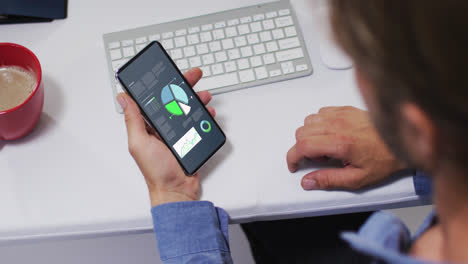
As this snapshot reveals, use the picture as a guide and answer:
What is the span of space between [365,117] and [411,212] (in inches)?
21.9

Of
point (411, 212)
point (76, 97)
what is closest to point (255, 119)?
point (76, 97)

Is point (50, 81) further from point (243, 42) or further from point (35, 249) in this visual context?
point (35, 249)

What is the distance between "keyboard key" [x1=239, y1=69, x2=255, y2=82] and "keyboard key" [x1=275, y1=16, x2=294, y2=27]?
98 millimetres

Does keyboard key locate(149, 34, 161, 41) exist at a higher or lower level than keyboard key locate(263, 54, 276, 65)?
higher

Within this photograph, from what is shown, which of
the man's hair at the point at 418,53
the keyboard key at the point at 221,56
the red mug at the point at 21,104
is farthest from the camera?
the keyboard key at the point at 221,56

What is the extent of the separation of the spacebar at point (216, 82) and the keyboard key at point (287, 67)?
→ 0.25ft

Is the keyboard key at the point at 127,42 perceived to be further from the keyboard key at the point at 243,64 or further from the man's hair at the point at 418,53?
the man's hair at the point at 418,53

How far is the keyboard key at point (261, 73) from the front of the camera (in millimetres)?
726

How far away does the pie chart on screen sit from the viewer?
672 mm

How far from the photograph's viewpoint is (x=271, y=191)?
0.67 metres

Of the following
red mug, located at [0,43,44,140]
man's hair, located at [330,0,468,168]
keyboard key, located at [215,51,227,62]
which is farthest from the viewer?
keyboard key, located at [215,51,227,62]

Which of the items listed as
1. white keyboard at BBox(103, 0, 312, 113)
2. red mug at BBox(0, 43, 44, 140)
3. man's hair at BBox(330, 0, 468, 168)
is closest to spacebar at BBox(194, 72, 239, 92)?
white keyboard at BBox(103, 0, 312, 113)

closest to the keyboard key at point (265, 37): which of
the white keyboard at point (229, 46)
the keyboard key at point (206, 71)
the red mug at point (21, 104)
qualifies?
the white keyboard at point (229, 46)

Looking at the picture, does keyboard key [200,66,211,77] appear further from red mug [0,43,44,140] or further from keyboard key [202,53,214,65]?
red mug [0,43,44,140]
